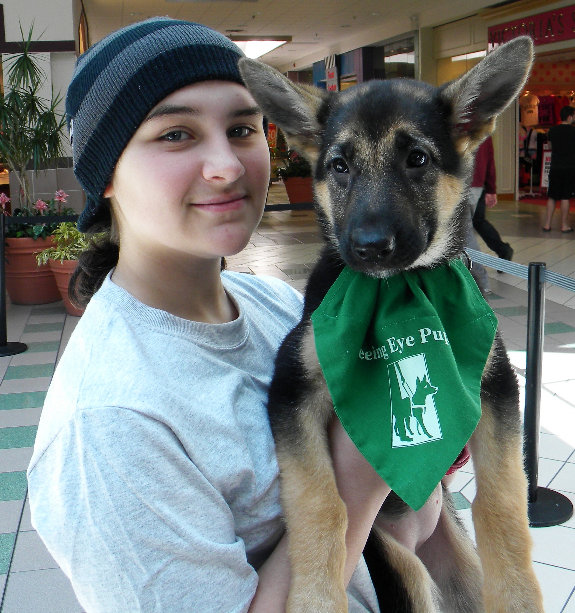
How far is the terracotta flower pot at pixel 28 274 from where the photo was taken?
8.02 m

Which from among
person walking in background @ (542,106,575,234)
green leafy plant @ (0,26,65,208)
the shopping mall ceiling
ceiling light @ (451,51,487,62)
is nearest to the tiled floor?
green leafy plant @ (0,26,65,208)

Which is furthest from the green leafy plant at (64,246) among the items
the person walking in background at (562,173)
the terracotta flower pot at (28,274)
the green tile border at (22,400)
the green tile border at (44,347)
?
the person walking in background at (562,173)

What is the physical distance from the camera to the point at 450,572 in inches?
79.1

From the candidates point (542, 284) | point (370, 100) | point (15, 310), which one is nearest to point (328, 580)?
point (370, 100)

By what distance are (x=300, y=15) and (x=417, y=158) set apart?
19.2 meters

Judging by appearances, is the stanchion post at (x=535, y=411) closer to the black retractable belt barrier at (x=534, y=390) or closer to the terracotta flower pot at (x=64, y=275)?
the black retractable belt barrier at (x=534, y=390)

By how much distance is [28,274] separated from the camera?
8234 mm

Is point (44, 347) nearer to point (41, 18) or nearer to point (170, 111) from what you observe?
point (41, 18)

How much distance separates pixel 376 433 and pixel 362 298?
301mm

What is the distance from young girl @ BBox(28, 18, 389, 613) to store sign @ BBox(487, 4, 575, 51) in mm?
13710

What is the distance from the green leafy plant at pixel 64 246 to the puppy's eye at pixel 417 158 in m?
6.37

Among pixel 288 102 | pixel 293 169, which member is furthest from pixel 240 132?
pixel 293 169

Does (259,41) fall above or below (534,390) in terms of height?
above

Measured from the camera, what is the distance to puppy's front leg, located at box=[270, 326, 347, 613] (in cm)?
147
